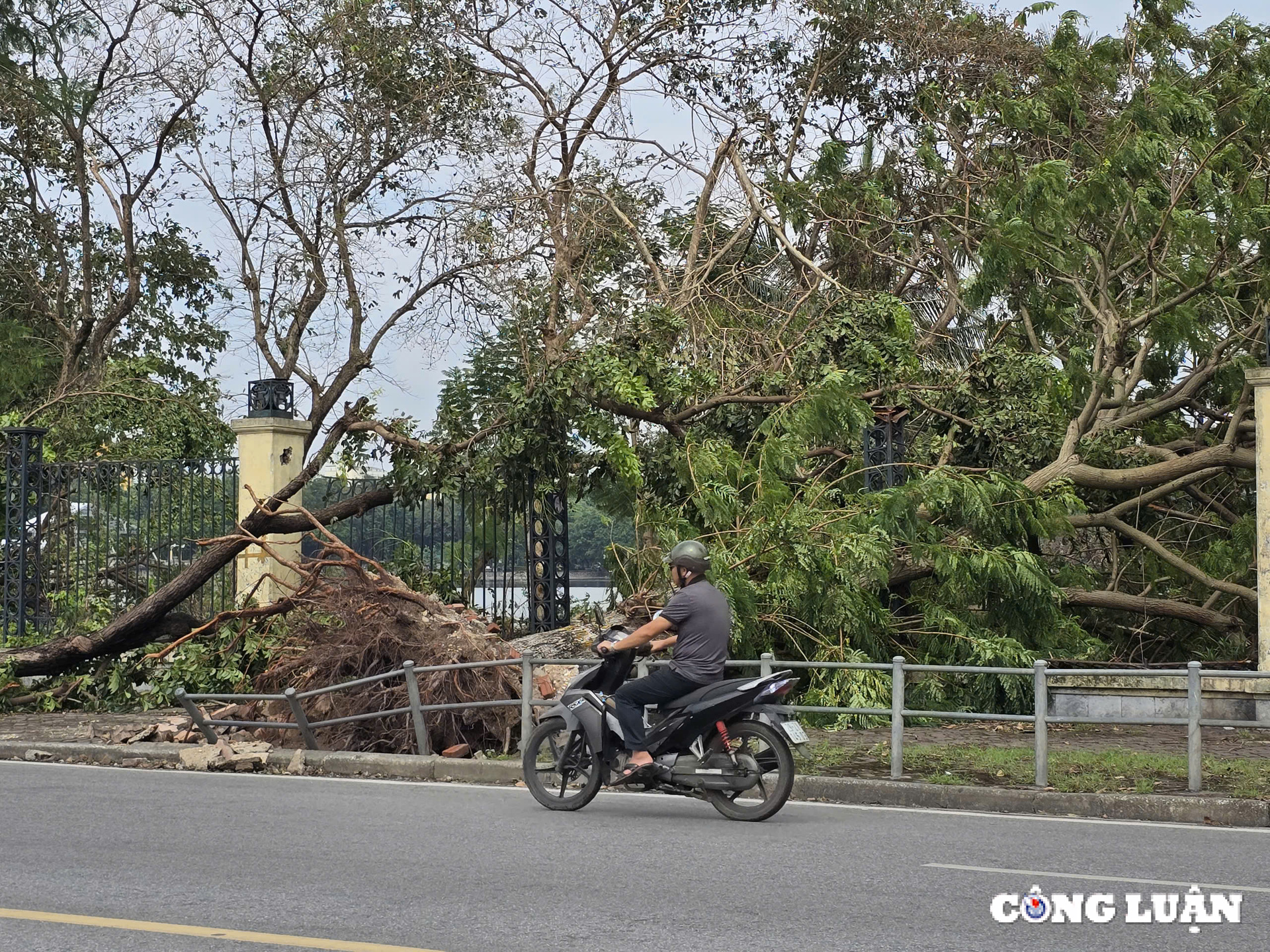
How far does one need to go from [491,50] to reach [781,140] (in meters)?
5.29

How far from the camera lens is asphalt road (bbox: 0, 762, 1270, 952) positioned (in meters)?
6.19

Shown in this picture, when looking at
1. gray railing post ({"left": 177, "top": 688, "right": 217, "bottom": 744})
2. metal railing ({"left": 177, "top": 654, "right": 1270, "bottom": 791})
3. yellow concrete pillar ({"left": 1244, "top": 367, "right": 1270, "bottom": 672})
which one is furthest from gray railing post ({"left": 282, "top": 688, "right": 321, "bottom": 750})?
yellow concrete pillar ({"left": 1244, "top": 367, "right": 1270, "bottom": 672})

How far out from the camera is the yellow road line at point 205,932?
19.3ft

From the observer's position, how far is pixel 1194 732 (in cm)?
1072

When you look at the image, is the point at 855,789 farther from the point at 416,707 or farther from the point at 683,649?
the point at 416,707

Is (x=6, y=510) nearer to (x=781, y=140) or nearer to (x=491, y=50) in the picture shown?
(x=491, y=50)

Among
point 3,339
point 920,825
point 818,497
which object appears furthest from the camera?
point 3,339

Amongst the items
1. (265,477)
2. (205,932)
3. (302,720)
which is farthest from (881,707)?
(265,477)

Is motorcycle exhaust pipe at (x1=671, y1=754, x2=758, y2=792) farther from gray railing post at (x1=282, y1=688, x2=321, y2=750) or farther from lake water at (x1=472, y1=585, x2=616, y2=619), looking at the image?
lake water at (x1=472, y1=585, x2=616, y2=619)

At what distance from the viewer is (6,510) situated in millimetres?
19609

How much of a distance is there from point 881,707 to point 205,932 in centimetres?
795

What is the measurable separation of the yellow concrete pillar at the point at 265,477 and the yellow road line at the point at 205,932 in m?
11.3

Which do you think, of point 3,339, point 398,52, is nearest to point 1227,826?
point 398,52

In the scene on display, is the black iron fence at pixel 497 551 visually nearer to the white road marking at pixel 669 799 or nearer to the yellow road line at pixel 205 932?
the white road marking at pixel 669 799
